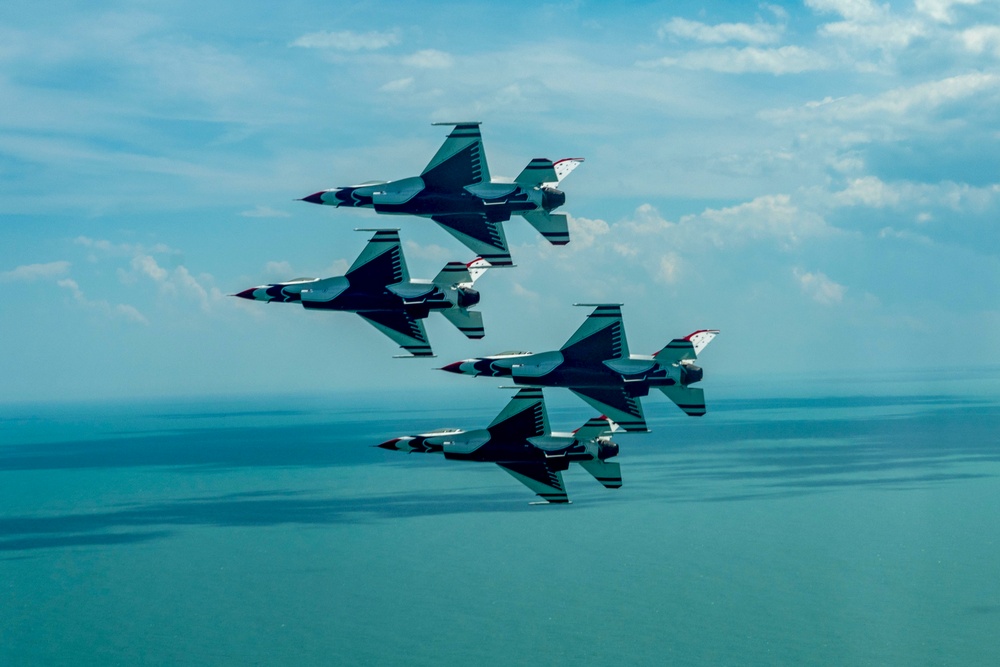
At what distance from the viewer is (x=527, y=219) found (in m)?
95.1

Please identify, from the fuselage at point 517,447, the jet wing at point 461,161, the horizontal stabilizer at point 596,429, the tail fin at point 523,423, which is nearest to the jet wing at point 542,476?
the fuselage at point 517,447

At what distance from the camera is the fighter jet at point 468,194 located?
9119 centimetres

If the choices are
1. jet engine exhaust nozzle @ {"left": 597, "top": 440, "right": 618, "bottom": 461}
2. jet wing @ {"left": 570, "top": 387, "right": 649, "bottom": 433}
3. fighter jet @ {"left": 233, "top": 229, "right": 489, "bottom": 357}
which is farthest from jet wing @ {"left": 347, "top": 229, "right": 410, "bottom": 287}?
jet engine exhaust nozzle @ {"left": 597, "top": 440, "right": 618, "bottom": 461}

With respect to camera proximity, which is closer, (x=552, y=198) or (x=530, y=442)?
(x=552, y=198)

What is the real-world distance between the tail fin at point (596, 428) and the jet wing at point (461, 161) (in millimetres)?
26589

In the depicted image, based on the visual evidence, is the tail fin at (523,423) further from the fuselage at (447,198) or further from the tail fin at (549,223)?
the fuselage at (447,198)

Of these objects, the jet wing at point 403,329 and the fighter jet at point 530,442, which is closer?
the jet wing at point 403,329

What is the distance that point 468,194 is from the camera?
91188mm

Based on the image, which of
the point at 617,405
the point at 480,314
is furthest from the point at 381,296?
the point at 617,405

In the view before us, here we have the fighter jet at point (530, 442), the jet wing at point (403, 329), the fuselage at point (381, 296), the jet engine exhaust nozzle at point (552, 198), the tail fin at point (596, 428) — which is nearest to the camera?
the jet engine exhaust nozzle at point (552, 198)

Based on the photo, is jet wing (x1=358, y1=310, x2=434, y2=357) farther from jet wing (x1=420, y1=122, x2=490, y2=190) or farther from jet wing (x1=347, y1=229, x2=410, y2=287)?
jet wing (x1=420, y1=122, x2=490, y2=190)

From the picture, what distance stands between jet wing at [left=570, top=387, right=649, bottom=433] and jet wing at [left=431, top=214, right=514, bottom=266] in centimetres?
1631

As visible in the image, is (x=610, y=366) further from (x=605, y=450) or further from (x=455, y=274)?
(x=455, y=274)

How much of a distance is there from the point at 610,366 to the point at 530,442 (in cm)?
1149
